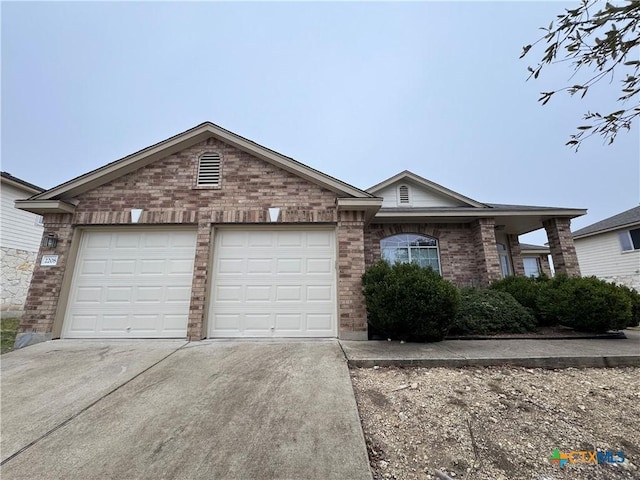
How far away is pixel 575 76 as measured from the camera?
7.18 feet

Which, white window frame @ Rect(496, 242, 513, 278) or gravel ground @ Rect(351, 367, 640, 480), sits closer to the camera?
gravel ground @ Rect(351, 367, 640, 480)

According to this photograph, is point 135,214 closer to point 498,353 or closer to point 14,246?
point 498,353

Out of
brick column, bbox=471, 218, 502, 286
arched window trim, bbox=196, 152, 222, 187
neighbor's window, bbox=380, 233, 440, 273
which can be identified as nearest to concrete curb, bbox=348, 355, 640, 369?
brick column, bbox=471, 218, 502, 286

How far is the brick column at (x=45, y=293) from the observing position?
5.14 metres

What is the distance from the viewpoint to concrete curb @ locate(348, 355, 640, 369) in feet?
12.3

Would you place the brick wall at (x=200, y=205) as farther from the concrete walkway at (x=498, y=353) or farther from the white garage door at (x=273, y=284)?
the concrete walkway at (x=498, y=353)

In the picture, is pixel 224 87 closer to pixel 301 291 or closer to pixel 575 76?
pixel 301 291

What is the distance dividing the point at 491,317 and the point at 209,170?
7436 millimetres

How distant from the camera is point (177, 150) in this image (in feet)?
20.4

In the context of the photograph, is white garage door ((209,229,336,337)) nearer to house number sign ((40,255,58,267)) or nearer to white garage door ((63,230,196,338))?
white garage door ((63,230,196,338))

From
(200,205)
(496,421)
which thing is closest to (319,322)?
(496,421)

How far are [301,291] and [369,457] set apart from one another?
12.0ft

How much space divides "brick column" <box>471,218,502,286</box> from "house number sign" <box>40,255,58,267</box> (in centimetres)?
1158

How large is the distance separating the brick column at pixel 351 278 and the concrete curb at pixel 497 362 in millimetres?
1357
